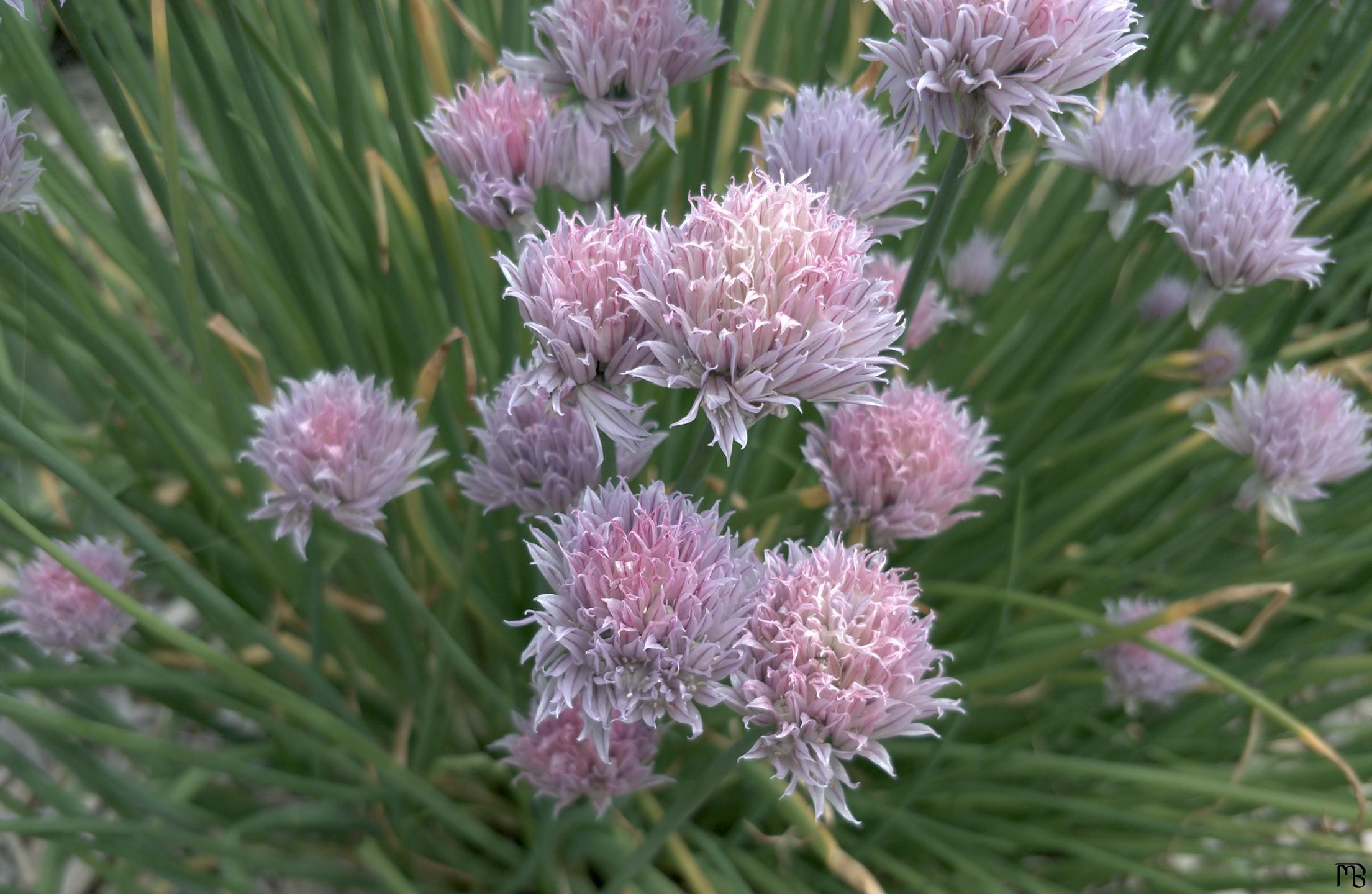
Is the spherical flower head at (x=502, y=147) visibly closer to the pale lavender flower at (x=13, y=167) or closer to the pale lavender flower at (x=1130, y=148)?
the pale lavender flower at (x=13, y=167)

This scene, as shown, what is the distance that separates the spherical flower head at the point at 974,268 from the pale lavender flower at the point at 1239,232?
0.46 meters

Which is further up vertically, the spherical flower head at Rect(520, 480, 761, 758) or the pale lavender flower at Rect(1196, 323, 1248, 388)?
the spherical flower head at Rect(520, 480, 761, 758)

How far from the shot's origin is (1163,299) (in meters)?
1.42

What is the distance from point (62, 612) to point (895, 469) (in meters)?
0.79

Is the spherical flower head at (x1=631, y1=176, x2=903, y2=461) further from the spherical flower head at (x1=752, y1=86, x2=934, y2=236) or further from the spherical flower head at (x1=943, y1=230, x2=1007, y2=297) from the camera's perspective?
the spherical flower head at (x1=943, y1=230, x2=1007, y2=297)

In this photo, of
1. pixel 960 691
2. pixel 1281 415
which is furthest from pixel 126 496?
pixel 1281 415

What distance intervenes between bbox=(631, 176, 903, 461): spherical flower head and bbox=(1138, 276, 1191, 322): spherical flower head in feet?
3.42

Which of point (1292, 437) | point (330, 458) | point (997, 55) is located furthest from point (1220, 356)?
point (330, 458)

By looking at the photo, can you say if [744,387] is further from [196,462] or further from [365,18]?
[196,462]

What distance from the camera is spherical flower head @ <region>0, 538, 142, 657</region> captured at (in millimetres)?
874

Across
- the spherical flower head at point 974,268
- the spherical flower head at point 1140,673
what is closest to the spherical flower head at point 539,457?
the spherical flower head at point 1140,673

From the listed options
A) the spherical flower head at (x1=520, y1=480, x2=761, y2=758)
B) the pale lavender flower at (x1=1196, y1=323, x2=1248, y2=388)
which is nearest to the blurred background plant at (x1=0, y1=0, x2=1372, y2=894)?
the pale lavender flower at (x1=1196, y1=323, x2=1248, y2=388)

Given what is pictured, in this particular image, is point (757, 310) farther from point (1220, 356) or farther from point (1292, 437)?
point (1220, 356)

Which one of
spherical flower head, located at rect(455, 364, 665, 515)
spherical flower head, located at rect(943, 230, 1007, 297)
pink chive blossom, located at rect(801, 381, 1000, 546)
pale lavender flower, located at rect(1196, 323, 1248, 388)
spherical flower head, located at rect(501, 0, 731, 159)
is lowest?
pale lavender flower, located at rect(1196, 323, 1248, 388)
